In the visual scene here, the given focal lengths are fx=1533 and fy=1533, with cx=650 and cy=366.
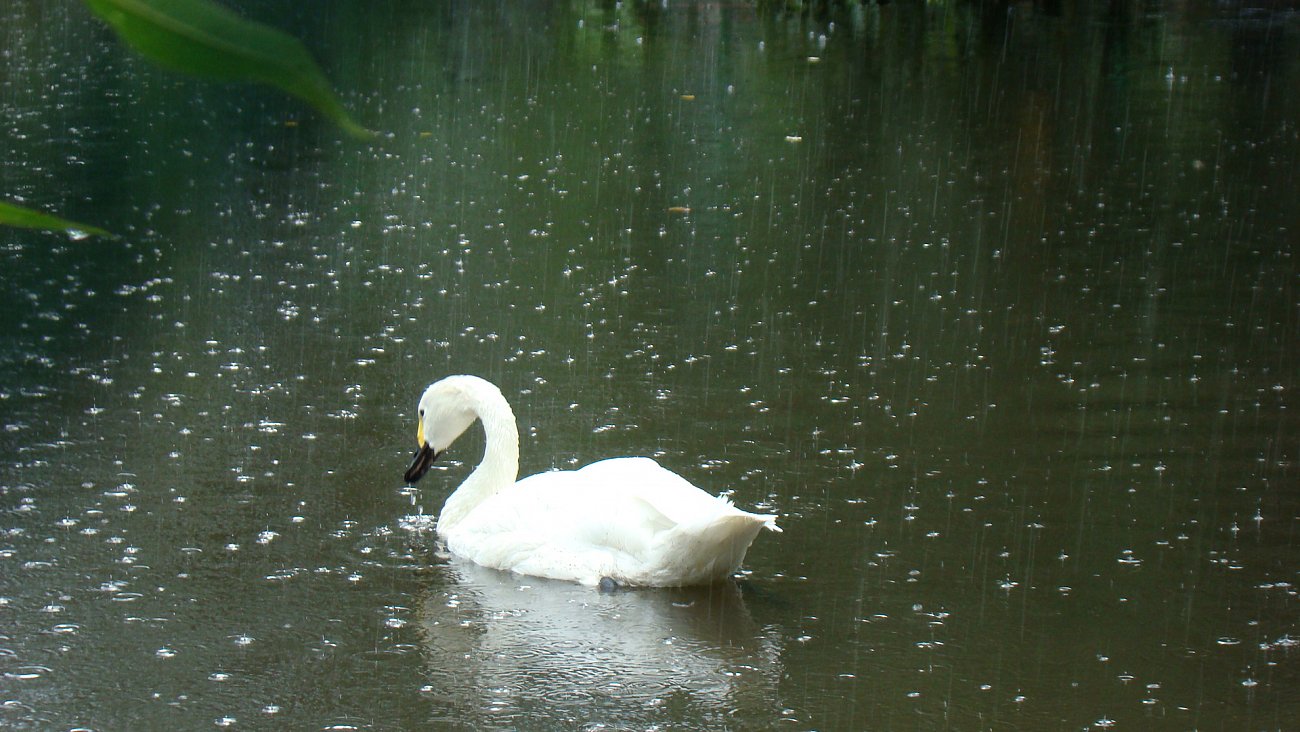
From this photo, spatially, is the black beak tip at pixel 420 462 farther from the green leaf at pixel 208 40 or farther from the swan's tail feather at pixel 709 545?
the green leaf at pixel 208 40

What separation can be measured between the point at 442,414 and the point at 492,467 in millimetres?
363

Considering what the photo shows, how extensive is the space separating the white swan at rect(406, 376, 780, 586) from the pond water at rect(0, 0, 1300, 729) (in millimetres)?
146

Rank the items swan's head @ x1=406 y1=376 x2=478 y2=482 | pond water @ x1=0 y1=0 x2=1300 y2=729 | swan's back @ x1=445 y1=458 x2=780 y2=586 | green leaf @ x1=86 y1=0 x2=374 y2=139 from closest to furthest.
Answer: green leaf @ x1=86 y1=0 x2=374 y2=139, pond water @ x1=0 y1=0 x2=1300 y2=729, swan's back @ x1=445 y1=458 x2=780 y2=586, swan's head @ x1=406 y1=376 x2=478 y2=482

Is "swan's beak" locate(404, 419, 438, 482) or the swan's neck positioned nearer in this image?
the swan's neck

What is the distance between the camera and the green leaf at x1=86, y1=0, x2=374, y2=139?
1.96 ft

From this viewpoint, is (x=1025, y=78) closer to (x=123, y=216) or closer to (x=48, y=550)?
(x=123, y=216)

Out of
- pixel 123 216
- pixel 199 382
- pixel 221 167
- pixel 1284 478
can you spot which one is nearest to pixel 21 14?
pixel 221 167

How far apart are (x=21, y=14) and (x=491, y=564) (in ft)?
95.1

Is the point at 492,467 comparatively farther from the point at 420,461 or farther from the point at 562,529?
the point at 562,529

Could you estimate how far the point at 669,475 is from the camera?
6.09 meters

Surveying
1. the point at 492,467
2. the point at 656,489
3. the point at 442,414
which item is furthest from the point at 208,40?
the point at 442,414

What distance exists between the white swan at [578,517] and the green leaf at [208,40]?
5099mm

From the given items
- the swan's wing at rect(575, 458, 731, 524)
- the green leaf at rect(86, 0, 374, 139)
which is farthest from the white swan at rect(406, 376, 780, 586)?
the green leaf at rect(86, 0, 374, 139)

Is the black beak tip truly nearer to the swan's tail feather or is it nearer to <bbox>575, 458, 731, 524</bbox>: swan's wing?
<bbox>575, 458, 731, 524</bbox>: swan's wing
